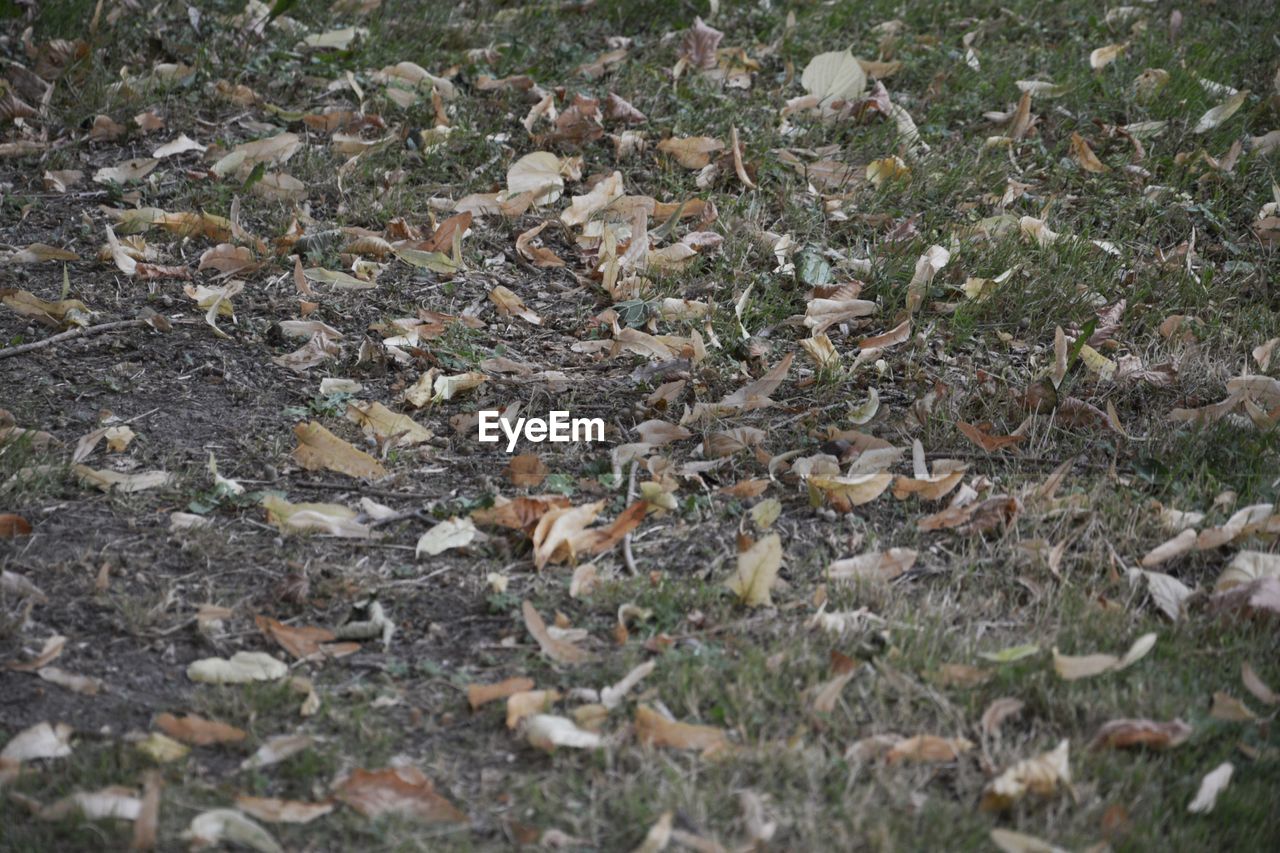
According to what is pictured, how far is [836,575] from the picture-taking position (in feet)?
8.52

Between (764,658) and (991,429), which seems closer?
(764,658)

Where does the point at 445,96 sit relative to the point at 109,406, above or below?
above

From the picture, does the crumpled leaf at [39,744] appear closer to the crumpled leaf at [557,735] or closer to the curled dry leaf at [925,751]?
the crumpled leaf at [557,735]

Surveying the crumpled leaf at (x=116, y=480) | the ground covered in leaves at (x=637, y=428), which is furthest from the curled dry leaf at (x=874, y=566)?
the crumpled leaf at (x=116, y=480)

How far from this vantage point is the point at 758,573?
2523 millimetres

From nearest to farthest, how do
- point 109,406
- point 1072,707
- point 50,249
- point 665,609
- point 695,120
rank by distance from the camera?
point 1072,707, point 665,609, point 109,406, point 50,249, point 695,120

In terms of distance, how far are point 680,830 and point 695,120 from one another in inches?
119

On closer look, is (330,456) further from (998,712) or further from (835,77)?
(835,77)

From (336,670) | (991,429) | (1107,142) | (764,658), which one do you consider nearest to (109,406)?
(336,670)

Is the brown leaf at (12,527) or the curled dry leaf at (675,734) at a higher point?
the brown leaf at (12,527)

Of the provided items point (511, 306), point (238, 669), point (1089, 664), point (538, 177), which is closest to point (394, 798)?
point (238, 669)

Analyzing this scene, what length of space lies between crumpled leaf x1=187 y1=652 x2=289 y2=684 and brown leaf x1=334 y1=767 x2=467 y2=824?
0.33m

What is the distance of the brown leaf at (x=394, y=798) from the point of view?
199 centimetres

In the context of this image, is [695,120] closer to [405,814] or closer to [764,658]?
[764,658]
